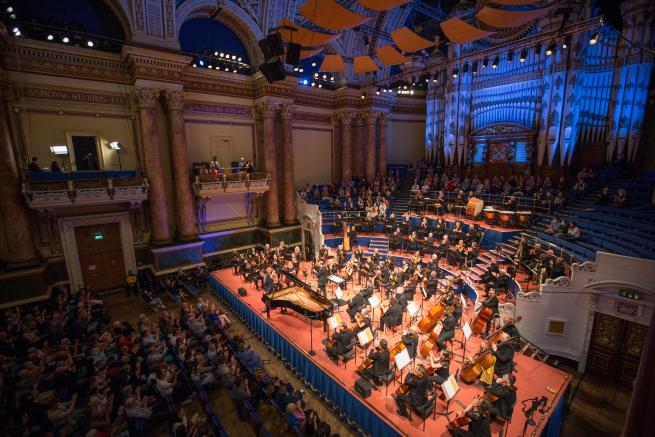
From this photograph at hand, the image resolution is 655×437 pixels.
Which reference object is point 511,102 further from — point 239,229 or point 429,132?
point 239,229

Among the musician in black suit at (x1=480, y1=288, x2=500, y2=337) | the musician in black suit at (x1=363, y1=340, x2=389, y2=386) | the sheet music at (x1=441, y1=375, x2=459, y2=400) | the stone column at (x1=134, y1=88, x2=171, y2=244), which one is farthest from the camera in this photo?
the stone column at (x1=134, y1=88, x2=171, y2=244)

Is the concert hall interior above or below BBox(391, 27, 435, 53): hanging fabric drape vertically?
below

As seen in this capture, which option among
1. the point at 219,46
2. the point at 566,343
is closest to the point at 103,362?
the point at 566,343

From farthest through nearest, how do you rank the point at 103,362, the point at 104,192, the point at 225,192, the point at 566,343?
the point at 225,192, the point at 104,192, the point at 566,343, the point at 103,362

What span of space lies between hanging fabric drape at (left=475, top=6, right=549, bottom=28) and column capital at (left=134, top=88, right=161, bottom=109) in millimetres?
13221

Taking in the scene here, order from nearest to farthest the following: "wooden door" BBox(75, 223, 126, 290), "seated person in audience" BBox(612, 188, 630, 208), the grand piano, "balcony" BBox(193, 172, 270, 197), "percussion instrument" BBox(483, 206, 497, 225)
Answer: the grand piano
"seated person in audience" BBox(612, 188, 630, 208)
"wooden door" BBox(75, 223, 126, 290)
"percussion instrument" BBox(483, 206, 497, 225)
"balcony" BBox(193, 172, 270, 197)

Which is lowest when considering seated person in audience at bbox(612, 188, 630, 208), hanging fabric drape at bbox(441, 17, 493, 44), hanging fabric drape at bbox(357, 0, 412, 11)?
seated person in audience at bbox(612, 188, 630, 208)

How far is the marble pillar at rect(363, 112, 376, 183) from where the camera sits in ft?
73.3

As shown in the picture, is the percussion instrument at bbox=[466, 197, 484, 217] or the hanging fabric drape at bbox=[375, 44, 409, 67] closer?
the hanging fabric drape at bbox=[375, 44, 409, 67]

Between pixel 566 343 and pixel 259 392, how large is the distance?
9.33 metres

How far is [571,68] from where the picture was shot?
51.3ft

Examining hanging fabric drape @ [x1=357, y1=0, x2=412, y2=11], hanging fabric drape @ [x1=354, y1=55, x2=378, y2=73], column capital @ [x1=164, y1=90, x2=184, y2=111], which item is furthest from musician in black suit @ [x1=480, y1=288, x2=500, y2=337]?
column capital @ [x1=164, y1=90, x2=184, y2=111]

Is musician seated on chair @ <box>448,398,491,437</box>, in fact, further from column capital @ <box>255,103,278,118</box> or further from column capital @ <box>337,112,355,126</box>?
column capital @ <box>337,112,355,126</box>

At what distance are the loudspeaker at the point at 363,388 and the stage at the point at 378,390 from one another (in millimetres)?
105
